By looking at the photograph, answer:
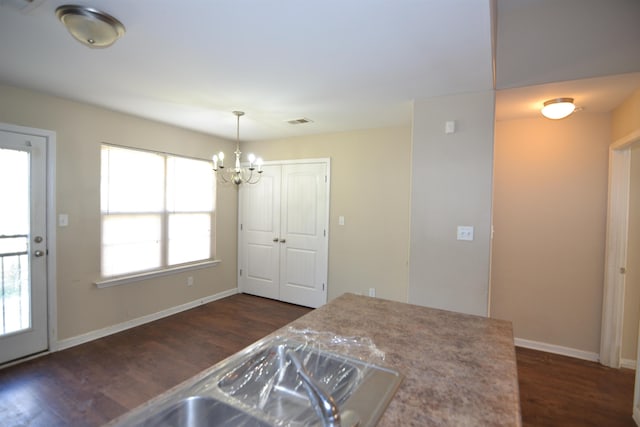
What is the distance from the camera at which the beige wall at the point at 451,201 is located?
101 inches

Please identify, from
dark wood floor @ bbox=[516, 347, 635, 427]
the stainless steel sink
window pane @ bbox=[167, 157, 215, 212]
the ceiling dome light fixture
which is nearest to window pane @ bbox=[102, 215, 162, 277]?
window pane @ bbox=[167, 157, 215, 212]

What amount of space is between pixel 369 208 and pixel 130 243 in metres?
2.88

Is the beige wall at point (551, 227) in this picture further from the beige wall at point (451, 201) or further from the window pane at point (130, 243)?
the window pane at point (130, 243)

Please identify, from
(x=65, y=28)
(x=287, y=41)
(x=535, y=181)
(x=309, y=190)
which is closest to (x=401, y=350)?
(x=287, y=41)

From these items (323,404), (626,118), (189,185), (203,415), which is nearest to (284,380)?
(203,415)

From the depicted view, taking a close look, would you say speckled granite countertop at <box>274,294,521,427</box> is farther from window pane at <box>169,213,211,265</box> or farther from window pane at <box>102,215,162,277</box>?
window pane at <box>169,213,211,265</box>

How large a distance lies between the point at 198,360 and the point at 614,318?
12.7 feet

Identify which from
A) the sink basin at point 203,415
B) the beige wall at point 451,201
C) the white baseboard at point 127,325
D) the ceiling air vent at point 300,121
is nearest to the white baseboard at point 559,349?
the beige wall at point 451,201

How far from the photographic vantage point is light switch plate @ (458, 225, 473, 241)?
8.60 feet

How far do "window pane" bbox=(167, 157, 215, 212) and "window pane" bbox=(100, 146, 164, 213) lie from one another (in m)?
0.13

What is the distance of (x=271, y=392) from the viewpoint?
109 centimetres

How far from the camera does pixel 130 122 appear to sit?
3.48 meters

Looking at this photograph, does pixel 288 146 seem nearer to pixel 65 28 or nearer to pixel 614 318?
pixel 65 28

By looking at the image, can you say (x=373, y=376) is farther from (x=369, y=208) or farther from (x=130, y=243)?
(x=130, y=243)
